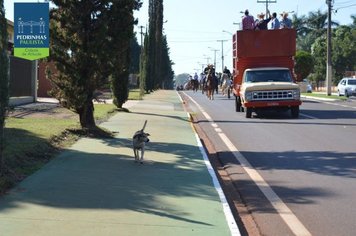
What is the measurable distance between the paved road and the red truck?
2178mm

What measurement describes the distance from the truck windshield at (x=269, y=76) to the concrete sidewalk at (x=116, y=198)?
1079 centimetres

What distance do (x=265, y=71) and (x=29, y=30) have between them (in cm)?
904

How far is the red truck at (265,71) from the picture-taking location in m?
20.5

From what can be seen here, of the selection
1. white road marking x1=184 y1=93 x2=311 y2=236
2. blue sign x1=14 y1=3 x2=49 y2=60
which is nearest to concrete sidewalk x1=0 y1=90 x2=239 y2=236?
white road marking x1=184 y1=93 x2=311 y2=236

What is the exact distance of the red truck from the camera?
2055 centimetres

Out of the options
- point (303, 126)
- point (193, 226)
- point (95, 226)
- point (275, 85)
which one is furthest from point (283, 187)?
point (275, 85)

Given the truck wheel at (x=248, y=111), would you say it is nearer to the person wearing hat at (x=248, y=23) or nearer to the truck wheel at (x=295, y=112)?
the truck wheel at (x=295, y=112)

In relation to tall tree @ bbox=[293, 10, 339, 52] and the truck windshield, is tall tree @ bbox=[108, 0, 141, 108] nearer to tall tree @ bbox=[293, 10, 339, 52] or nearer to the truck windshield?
the truck windshield

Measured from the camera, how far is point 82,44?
13.2 metres

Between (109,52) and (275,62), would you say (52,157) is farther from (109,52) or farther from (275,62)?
(275,62)

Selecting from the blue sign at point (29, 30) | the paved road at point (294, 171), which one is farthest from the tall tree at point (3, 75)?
the blue sign at point (29, 30)

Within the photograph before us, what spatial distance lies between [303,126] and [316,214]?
10661mm

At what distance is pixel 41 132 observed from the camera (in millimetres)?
12508

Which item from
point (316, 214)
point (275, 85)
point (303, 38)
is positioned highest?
point (303, 38)
